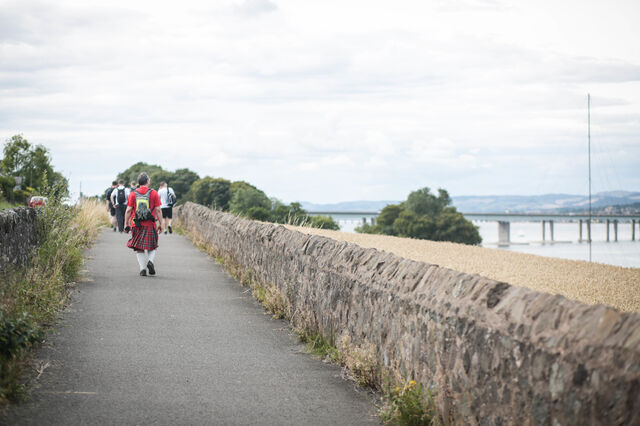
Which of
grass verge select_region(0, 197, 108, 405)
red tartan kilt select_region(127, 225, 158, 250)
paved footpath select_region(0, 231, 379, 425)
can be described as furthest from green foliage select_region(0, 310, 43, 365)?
red tartan kilt select_region(127, 225, 158, 250)

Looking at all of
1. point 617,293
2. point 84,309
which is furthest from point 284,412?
point 617,293

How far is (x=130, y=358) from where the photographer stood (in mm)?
7332

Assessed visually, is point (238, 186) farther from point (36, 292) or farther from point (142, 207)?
point (36, 292)

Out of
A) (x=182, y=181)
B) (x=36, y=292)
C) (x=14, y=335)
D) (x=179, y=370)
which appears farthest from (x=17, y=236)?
(x=182, y=181)

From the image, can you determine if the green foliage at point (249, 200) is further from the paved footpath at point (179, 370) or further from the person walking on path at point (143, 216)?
the paved footpath at point (179, 370)

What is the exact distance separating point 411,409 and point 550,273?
1427 centimetres

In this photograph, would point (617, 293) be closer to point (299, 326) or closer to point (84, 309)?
point (299, 326)

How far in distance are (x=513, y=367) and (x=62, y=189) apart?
13296 mm

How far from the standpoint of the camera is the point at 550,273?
18359mm

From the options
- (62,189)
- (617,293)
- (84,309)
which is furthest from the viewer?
(62,189)

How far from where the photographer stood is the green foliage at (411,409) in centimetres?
509

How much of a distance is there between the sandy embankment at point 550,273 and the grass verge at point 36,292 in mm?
8065

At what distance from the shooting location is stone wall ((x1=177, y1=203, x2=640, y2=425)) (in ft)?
11.4

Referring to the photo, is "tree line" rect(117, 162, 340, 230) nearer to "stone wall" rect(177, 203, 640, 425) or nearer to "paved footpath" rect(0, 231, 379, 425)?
"paved footpath" rect(0, 231, 379, 425)
